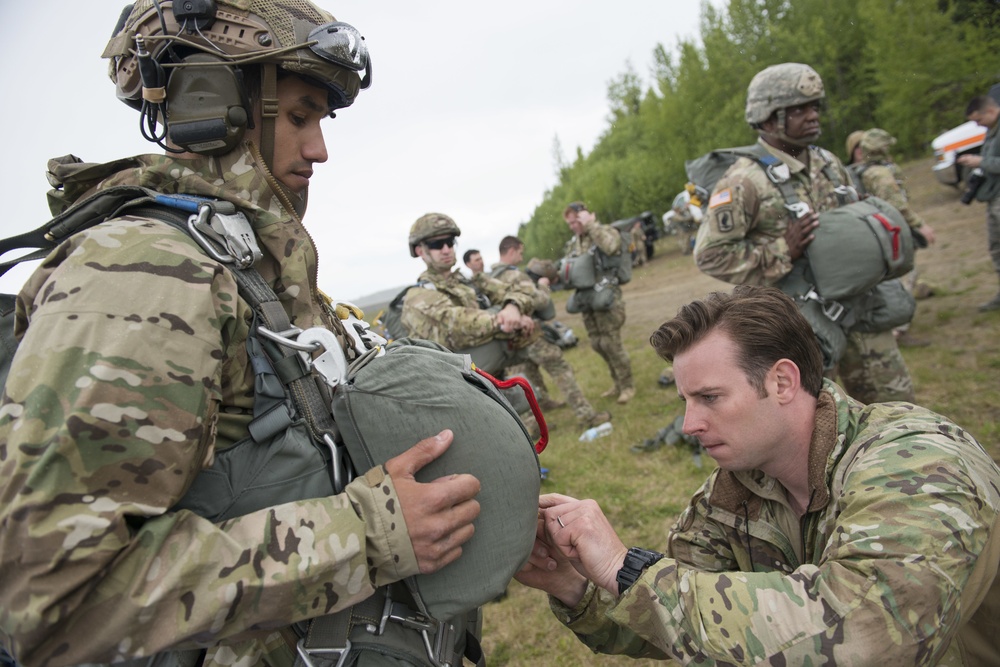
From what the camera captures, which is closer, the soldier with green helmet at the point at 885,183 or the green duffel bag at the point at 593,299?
the soldier with green helmet at the point at 885,183

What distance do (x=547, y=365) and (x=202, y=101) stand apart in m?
7.08

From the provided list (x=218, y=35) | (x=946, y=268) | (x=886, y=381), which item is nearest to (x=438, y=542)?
(x=218, y=35)

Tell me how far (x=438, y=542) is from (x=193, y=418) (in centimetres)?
59

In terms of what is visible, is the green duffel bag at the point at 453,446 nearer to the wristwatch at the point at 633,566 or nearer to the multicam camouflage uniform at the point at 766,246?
the wristwatch at the point at 633,566

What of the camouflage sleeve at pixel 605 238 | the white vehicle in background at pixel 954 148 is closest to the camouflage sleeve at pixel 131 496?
the camouflage sleeve at pixel 605 238

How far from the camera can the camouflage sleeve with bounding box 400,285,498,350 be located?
5871mm

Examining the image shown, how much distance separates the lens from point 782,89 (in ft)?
14.0

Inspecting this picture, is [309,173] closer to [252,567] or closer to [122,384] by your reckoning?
[122,384]

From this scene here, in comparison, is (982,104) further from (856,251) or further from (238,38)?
(238,38)

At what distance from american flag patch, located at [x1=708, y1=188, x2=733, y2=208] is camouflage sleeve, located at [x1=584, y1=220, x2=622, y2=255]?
4.52 metres

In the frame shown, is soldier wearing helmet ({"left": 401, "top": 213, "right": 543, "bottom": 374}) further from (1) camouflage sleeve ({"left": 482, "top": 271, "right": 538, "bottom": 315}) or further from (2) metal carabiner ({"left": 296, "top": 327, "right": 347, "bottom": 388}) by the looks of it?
(2) metal carabiner ({"left": 296, "top": 327, "right": 347, "bottom": 388})

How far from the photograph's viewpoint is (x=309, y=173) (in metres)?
1.87

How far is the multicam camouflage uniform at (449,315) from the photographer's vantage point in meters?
5.88

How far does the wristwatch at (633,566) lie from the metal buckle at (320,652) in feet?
2.38
